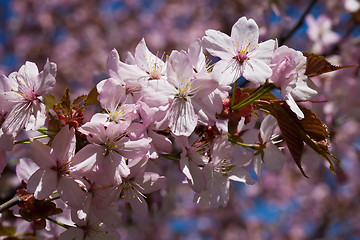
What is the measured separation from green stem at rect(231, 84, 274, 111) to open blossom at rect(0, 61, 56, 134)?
0.56 meters

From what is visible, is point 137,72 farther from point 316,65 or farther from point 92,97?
point 316,65

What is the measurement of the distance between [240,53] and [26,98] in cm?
67

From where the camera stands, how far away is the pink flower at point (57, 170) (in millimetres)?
940

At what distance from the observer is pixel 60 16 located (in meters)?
7.69

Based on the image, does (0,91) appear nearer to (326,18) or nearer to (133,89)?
(133,89)

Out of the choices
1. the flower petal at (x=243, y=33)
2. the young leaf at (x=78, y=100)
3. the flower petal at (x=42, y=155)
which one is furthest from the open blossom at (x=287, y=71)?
the flower petal at (x=42, y=155)

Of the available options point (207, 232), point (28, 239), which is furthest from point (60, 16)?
point (28, 239)

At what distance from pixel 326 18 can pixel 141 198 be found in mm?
3045

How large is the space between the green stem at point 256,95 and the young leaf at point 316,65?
0.52ft

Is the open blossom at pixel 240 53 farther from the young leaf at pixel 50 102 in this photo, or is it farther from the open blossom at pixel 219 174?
the young leaf at pixel 50 102

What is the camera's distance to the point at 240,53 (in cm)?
106

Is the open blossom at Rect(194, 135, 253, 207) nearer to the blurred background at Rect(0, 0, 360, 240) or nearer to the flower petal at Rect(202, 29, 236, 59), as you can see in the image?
the flower petal at Rect(202, 29, 236, 59)

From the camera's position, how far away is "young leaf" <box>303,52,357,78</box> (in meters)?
1.06

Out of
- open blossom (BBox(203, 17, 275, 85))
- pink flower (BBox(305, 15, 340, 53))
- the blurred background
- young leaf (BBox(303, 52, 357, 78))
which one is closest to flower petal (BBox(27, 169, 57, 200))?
open blossom (BBox(203, 17, 275, 85))
